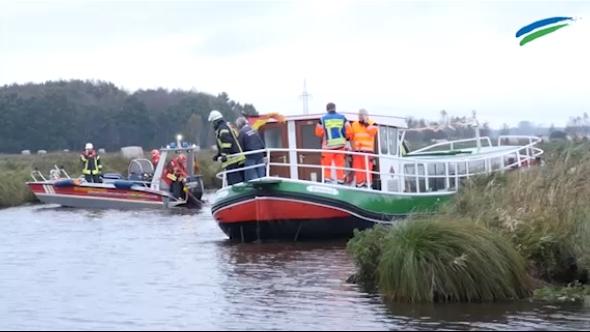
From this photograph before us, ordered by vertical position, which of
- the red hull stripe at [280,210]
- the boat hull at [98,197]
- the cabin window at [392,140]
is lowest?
the boat hull at [98,197]

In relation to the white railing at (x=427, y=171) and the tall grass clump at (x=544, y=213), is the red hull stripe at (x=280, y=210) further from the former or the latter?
the tall grass clump at (x=544, y=213)

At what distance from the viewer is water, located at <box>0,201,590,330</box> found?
31.3 ft

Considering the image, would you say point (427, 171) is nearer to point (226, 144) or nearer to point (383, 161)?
point (383, 161)

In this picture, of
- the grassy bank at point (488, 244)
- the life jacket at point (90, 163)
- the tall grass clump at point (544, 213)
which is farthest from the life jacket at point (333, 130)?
the life jacket at point (90, 163)

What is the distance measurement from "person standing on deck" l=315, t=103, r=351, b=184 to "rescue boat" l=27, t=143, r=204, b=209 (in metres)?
11.6

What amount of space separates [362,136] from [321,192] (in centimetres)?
160

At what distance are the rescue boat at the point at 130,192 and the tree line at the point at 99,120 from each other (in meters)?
46.4

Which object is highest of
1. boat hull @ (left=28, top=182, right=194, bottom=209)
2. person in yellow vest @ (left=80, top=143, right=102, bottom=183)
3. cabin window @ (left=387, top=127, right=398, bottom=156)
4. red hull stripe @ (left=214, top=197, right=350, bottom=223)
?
cabin window @ (left=387, top=127, right=398, bottom=156)

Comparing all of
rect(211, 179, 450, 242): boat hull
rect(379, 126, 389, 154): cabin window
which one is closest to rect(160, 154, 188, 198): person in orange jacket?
rect(379, 126, 389, 154): cabin window

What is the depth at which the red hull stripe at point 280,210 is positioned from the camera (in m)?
17.4

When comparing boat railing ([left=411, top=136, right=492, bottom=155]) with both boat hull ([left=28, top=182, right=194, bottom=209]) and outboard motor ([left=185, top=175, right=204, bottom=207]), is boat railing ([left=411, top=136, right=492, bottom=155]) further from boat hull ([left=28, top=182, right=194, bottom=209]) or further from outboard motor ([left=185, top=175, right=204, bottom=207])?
boat hull ([left=28, top=182, right=194, bottom=209])

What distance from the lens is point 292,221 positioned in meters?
17.7

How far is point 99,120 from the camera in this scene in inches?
3541

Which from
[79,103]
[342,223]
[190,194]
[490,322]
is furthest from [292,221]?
[79,103]
